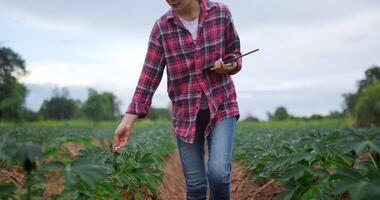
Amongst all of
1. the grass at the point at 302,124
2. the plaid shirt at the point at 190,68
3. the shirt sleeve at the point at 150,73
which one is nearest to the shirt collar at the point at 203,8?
the plaid shirt at the point at 190,68

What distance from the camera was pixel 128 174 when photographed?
3553mm

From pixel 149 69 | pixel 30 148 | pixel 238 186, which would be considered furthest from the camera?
pixel 238 186

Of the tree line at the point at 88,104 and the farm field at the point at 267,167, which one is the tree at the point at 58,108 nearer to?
the tree line at the point at 88,104

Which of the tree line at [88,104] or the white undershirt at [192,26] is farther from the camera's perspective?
the tree line at [88,104]

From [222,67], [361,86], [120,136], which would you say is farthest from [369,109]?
[120,136]

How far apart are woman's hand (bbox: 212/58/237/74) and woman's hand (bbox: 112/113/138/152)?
0.70 metres

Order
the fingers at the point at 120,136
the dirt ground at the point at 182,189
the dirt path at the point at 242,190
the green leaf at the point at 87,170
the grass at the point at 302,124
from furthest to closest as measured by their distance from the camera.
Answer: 1. the grass at the point at 302,124
2. the dirt path at the point at 242,190
3. the dirt ground at the point at 182,189
4. the fingers at the point at 120,136
5. the green leaf at the point at 87,170

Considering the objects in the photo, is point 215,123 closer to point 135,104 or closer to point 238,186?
point 135,104

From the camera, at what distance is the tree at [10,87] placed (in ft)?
120

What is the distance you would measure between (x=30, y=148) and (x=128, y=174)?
1549 millimetres

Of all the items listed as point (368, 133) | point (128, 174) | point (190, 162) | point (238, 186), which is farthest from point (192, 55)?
point (238, 186)

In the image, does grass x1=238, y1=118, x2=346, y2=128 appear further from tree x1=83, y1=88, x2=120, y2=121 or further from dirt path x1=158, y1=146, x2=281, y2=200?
tree x1=83, y1=88, x2=120, y2=121

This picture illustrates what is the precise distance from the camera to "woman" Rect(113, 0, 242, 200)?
10.7 feet

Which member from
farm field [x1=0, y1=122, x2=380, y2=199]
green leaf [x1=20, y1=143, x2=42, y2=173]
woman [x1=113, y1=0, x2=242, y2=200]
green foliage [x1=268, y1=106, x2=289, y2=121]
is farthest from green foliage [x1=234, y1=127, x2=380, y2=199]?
green foliage [x1=268, y1=106, x2=289, y2=121]
